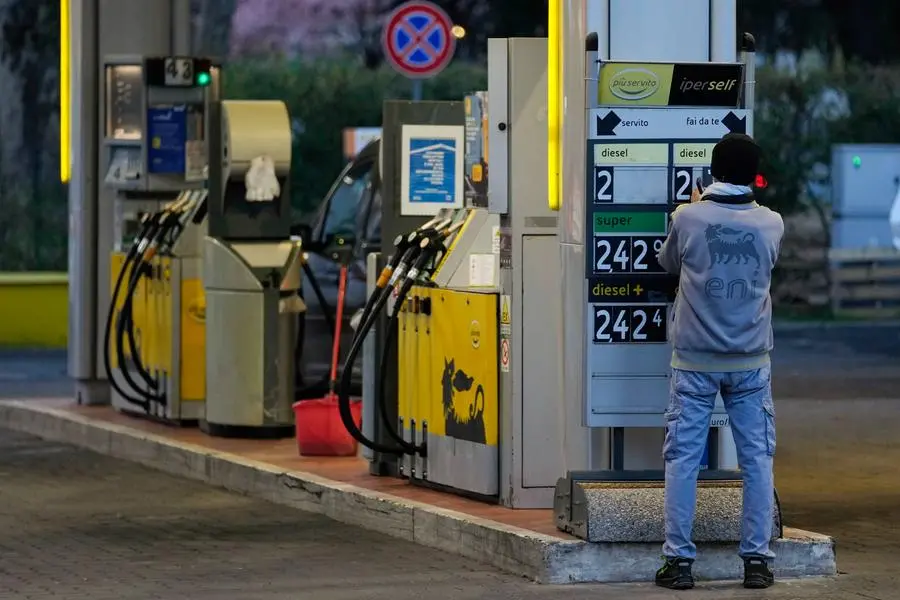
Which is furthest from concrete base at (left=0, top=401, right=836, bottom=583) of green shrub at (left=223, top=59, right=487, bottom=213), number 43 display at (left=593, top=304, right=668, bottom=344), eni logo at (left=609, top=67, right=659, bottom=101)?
green shrub at (left=223, top=59, right=487, bottom=213)

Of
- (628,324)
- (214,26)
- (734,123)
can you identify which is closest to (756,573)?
(628,324)

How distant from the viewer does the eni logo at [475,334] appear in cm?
1005

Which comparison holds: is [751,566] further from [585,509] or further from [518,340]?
[518,340]

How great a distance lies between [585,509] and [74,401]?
785 cm

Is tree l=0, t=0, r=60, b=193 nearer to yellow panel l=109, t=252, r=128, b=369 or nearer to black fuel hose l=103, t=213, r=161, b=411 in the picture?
yellow panel l=109, t=252, r=128, b=369

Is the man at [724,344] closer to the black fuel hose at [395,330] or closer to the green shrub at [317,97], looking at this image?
the black fuel hose at [395,330]

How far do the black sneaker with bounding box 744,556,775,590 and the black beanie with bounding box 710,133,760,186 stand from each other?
1.43 meters

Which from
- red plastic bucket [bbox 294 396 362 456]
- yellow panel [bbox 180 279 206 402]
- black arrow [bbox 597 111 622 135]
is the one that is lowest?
red plastic bucket [bbox 294 396 362 456]

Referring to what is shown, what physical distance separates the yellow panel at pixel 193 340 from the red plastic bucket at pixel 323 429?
1.65 m

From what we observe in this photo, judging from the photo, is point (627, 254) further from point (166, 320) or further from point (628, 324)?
point (166, 320)

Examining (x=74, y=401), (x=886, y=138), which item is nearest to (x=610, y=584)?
(x=74, y=401)

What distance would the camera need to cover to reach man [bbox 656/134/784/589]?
27.2ft

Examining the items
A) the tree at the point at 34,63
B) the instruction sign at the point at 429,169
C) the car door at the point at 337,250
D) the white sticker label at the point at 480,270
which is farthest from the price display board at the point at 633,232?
the tree at the point at 34,63

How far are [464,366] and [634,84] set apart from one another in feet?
6.39
